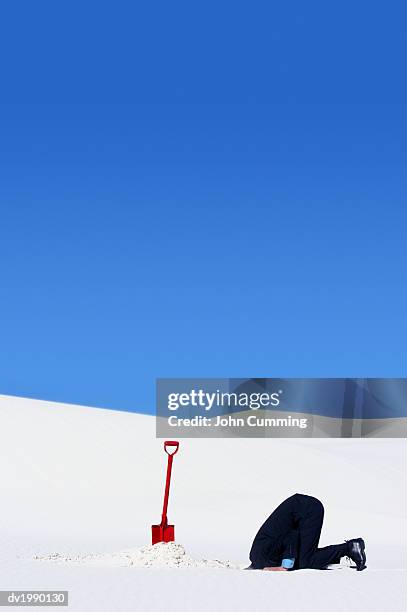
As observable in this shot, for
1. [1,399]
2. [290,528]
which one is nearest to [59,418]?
[1,399]

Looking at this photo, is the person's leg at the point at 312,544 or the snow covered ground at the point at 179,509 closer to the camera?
the snow covered ground at the point at 179,509

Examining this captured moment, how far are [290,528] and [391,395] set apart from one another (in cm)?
1537

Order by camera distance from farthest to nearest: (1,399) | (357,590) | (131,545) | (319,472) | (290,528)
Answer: (1,399)
(319,472)
(131,545)
(290,528)
(357,590)

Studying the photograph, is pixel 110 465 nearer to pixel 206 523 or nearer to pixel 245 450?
pixel 245 450

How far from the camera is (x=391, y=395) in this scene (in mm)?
24344

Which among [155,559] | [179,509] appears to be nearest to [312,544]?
[155,559]

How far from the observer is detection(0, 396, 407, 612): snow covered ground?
7.65 m

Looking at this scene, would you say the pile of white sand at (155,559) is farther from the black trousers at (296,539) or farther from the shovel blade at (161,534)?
the black trousers at (296,539)
